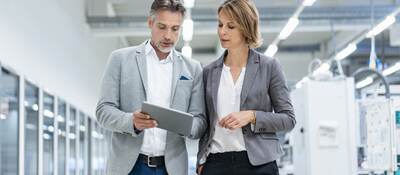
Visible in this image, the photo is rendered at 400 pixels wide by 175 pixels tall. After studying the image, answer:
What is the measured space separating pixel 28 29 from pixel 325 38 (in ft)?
31.8

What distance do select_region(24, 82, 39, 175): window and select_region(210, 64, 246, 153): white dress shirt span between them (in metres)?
5.02

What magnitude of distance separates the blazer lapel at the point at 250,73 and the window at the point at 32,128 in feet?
16.5

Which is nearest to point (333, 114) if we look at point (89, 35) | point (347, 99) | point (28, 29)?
point (347, 99)

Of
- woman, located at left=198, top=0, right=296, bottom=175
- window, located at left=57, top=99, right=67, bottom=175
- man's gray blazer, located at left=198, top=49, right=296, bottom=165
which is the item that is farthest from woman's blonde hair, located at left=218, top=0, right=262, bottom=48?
window, located at left=57, top=99, right=67, bottom=175

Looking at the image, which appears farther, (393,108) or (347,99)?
(347,99)

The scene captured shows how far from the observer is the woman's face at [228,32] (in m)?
2.15

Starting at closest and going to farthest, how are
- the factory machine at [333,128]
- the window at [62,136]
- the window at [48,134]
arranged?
the factory machine at [333,128] → the window at [48,134] → the window at [62,136]

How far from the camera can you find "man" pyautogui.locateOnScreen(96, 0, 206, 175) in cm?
211

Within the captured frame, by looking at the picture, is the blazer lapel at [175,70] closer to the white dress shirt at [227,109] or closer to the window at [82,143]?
the white dress shirt at [227,109]

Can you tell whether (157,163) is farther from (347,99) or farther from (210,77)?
(347,99)

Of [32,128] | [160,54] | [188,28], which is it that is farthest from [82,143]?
[160,54]

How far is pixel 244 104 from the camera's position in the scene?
213 centimetres

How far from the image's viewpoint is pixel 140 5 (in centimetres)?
1123

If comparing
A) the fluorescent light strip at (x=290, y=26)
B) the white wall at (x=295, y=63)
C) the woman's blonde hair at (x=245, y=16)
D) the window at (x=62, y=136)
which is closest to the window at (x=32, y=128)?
the window at (x=62, y=136)
